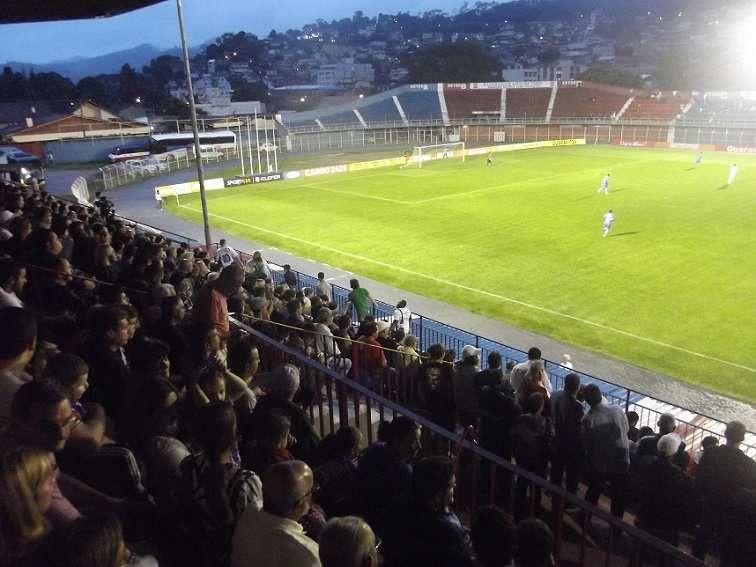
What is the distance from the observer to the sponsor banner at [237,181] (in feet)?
154

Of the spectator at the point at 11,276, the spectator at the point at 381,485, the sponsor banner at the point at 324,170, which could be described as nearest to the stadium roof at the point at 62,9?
the spectator at the point at 11,276

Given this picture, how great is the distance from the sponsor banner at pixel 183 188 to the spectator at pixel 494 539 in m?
40.0

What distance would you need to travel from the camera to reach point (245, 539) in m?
3.17

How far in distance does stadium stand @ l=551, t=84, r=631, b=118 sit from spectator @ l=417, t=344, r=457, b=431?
8635 cm

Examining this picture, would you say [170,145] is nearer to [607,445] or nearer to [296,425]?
[607,445]

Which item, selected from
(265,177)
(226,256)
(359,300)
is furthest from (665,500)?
(265,177)

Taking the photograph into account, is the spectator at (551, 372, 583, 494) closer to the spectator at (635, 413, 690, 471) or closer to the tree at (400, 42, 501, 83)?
the spectator at (635, 413, 690, 471)

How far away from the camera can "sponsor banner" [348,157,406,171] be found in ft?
182

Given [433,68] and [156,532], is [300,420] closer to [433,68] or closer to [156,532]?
[156,532]

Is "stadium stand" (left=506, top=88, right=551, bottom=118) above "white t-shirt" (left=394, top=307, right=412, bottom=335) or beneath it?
above

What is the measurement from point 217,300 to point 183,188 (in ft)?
128

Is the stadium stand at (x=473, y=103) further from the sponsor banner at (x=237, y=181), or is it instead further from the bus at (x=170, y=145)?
the sponsor banner at (x=237, y=181)

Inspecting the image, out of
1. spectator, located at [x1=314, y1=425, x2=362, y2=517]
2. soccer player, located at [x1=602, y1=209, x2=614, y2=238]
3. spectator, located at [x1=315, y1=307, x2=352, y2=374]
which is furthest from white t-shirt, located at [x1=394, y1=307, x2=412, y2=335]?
soccer player, located at [x1=602, y1=209, x2=614, y2=238]

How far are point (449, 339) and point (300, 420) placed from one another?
1091 centimetres
